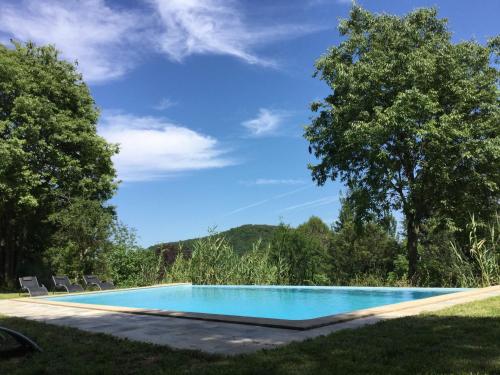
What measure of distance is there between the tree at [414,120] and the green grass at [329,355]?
934 centimetres

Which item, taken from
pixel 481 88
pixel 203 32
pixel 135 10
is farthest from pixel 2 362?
pixel 481 88

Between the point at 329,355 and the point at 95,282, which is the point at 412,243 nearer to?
the point at 95,282

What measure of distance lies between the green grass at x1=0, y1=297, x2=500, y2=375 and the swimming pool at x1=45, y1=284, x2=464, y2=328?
410 centimetres

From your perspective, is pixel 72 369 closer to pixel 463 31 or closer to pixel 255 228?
pixel 463 31

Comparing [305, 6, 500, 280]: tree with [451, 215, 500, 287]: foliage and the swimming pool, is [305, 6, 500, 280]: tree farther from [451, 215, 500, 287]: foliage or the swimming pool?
the swimming pool

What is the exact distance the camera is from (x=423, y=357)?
3.71 meters

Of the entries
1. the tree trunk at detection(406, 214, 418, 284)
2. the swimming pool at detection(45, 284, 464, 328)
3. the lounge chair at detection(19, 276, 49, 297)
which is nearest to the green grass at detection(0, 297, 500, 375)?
the swimming pool at detection(45, 284, 464, 328)

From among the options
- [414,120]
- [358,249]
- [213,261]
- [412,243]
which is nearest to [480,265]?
[412,243]

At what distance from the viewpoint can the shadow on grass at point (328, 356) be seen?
351 cm

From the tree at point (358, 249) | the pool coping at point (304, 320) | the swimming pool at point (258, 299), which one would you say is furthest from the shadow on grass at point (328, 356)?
the tree at point (358, 249)

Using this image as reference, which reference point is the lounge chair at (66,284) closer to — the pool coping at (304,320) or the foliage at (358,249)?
the pool coping at (304,320)

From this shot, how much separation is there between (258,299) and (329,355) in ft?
29.3

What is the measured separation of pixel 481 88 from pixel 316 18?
6.20 m

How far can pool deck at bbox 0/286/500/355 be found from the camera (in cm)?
488
